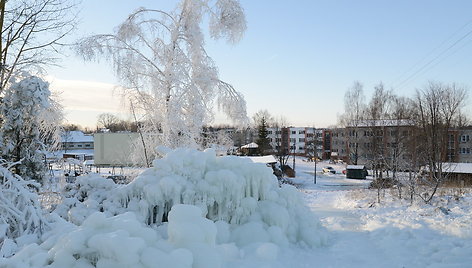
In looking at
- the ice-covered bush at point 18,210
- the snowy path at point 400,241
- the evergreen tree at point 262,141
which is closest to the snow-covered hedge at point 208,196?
the snowy path at point 400,241

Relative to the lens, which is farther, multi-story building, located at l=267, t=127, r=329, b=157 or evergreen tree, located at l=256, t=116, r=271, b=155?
multi-story building, located at l=267, t=127, r=329, b=157

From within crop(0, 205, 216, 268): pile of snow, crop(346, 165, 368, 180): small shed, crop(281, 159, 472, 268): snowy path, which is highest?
crop(0, 205, 216, 268): pile of snow

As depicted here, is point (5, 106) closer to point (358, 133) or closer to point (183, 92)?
point (183, 92)

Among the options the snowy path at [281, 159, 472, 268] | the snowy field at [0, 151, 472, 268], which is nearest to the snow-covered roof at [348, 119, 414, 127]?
the snowy path at [281, 159, 472, 268]

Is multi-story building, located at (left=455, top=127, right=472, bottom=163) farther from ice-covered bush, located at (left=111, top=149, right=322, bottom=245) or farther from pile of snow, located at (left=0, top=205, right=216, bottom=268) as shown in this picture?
pile of snow, located at (left=0, top=205, right=216, bottom=268)

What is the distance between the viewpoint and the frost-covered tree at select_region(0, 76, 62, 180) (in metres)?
5.86

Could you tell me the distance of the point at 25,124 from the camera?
235 inches

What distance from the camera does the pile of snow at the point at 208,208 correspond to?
4551 mm

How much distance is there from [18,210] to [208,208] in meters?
3.33

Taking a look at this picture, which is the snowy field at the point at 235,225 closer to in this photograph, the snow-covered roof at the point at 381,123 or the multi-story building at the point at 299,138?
the snow-covered roof at the point at 381,123

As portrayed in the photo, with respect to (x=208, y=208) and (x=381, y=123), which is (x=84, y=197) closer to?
(x=208, y=208)

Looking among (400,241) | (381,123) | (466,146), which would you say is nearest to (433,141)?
(400,241)

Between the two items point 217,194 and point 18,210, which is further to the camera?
point 217,194

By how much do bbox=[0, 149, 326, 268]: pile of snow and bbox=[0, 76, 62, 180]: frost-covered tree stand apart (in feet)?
3.23
